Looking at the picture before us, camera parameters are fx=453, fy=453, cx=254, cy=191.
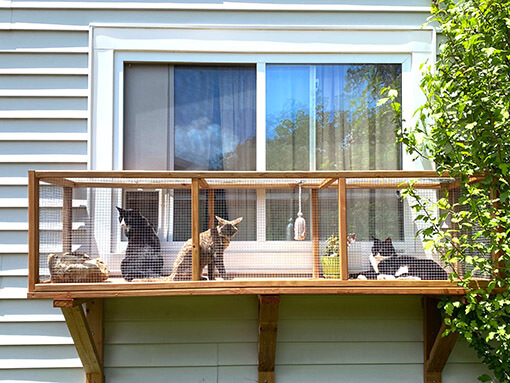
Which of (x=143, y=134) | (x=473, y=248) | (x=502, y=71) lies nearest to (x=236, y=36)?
(x=143, y=134)

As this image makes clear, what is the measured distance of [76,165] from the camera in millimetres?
3035

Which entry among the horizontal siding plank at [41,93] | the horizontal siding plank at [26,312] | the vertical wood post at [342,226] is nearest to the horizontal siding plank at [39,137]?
the horizontal siding plank at [41,93]

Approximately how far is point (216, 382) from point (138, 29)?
2448 mm

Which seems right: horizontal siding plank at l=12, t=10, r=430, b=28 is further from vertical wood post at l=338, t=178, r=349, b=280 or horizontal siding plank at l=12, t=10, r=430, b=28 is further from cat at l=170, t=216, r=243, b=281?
cat at l=170, t=216, r=243, b=281

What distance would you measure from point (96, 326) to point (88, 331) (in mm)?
198

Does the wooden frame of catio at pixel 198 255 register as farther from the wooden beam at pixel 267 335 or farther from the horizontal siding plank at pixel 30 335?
the horizontal siding plank at pixel 30 335

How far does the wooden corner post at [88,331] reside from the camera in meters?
2.63

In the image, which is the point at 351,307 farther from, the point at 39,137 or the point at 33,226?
the point at 39,137

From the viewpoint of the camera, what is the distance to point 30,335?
298 cm

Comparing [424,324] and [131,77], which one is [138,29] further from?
[424,324]

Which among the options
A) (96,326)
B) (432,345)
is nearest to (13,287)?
(96,326)

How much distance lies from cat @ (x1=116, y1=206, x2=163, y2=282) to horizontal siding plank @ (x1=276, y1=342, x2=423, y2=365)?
105 cm

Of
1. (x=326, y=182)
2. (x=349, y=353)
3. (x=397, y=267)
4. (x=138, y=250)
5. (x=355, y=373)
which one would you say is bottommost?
(x=355, y=373)

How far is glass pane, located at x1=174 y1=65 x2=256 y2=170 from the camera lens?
314 cm
